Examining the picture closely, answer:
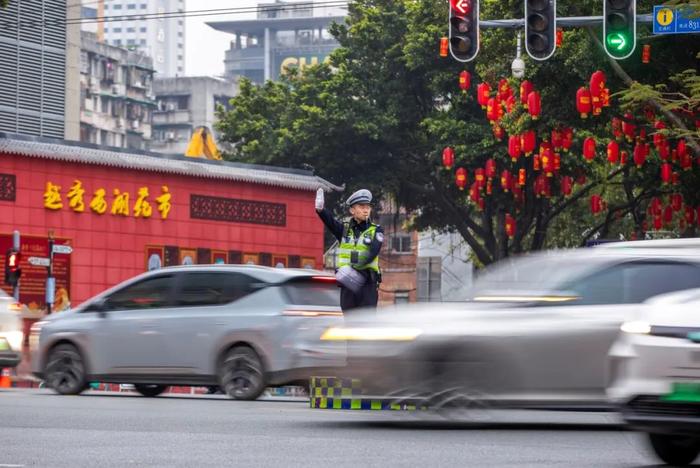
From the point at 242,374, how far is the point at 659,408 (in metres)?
9.04

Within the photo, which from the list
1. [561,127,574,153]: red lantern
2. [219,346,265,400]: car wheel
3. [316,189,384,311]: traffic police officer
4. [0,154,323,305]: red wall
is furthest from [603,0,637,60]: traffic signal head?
[0,154,323,305]: red wall

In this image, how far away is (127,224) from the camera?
41750mm

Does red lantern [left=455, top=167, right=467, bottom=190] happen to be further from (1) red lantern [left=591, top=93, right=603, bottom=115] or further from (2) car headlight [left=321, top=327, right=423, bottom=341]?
(2) car headlight [left=321, top=327, right=423, bottom=341]

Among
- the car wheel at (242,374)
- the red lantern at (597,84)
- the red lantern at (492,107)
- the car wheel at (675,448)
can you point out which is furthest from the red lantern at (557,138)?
the car wheel at (675,448)

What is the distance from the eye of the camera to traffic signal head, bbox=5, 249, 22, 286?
3381cm

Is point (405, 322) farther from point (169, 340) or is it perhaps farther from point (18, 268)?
point (18, 268)

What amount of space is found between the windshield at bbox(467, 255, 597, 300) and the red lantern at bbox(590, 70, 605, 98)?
628 inches

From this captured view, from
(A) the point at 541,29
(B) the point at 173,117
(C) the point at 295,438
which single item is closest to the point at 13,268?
(A) the point at 541,29

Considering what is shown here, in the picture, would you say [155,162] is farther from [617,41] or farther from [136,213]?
[617,41]

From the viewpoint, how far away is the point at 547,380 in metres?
13.3

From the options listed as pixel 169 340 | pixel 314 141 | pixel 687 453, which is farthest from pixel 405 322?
pixel 314 141

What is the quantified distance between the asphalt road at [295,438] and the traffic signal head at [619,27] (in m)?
6.44

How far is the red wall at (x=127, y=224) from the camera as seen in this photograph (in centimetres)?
3897

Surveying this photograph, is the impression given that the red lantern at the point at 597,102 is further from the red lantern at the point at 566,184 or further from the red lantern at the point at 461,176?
the red lantern at the point at 566,184
